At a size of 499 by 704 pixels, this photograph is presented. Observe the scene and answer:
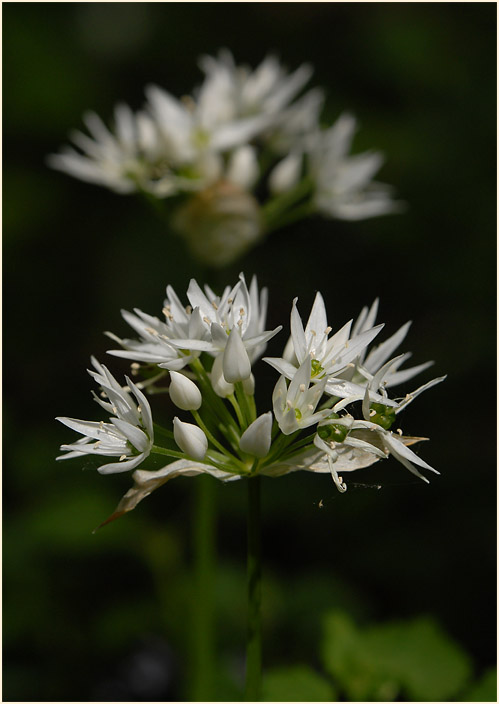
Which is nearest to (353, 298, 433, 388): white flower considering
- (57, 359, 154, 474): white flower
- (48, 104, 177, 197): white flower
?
(57, 359, 154, 474): white flower

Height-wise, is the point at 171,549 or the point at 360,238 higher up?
the point at 360,238

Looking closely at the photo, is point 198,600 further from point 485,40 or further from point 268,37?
point 268,37

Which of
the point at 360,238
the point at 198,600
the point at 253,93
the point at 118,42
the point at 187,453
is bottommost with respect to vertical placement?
the point at 198,600

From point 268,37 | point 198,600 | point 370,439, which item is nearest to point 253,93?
point 198,600

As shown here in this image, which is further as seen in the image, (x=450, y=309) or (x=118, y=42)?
(x=118, y=42)

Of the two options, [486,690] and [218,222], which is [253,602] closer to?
[486,690]

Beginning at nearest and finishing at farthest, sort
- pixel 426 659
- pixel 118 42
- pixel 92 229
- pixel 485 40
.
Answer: pixel 426 659
pixel 485 40
pixel 92 229
pixel 118 42

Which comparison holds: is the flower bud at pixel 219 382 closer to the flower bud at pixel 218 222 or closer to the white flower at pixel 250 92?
the flower bud at pixel 218 222

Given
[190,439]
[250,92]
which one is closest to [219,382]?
[190,439]
